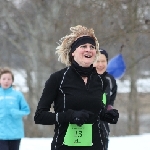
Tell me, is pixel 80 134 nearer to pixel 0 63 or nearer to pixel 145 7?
pixel 145 7

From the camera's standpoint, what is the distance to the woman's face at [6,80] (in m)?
6.06

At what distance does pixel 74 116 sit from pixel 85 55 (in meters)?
0.47

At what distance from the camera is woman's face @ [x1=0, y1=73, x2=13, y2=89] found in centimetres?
606

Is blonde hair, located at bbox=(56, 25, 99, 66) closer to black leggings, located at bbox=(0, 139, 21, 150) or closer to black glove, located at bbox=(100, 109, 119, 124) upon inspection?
black glove, located at bbox=(100, 109, 119, 124)

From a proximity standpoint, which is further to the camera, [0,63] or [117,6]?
[0,63]

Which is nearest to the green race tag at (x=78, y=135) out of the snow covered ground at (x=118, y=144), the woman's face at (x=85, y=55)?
the woman's face at (x=85, y=55)

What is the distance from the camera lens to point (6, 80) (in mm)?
6102

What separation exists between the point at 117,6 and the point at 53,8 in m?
4.84

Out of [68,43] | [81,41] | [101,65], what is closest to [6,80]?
[101,65]

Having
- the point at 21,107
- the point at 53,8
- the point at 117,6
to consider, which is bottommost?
the point at 21,107

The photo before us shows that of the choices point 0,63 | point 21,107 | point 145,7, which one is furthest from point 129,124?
point 21,107

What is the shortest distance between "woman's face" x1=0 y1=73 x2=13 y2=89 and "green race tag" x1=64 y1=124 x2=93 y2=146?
2.96m

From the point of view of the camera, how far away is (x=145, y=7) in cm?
1025

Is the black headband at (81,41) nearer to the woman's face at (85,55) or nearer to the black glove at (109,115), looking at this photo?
the woman's face at (85,55)
